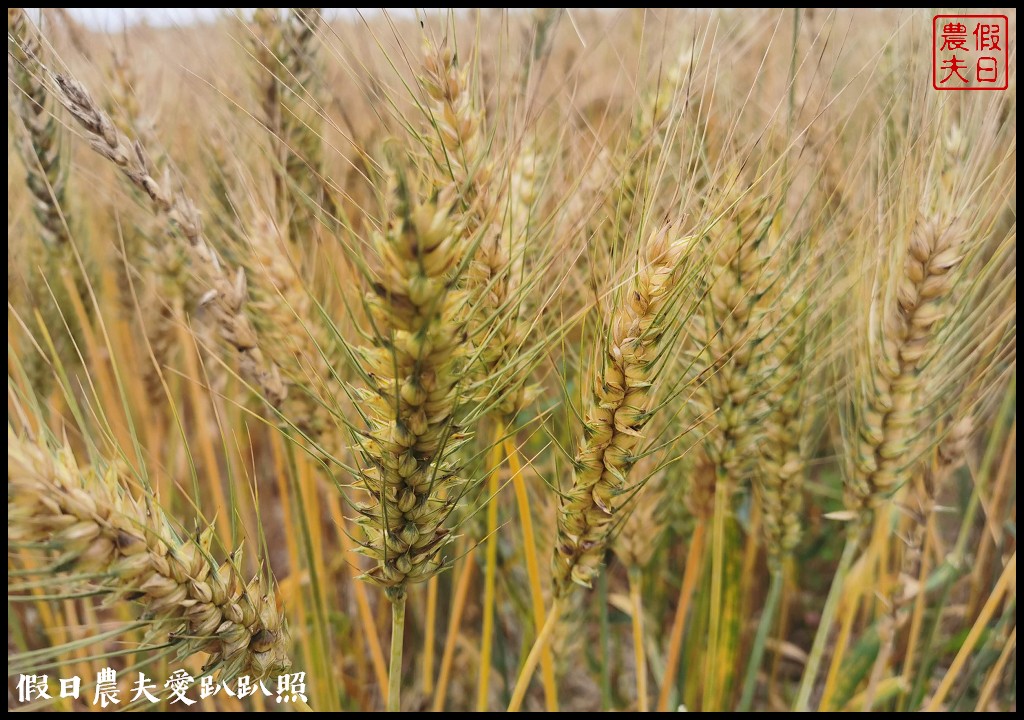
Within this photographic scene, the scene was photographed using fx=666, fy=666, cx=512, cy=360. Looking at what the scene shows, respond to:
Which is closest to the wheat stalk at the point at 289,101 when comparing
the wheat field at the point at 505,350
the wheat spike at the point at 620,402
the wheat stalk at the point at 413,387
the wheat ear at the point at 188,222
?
the wheat field at the point at 505,350

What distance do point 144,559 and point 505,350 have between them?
1.22ft

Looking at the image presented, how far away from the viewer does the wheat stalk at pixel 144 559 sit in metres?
0.48

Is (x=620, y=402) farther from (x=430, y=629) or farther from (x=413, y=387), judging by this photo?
(x=430, y=629)

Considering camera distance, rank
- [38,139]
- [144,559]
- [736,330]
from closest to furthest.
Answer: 1. [144,559]
2. [736,330]
3. [38,139]

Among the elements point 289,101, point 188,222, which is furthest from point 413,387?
point 289,101

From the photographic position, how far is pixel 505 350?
0.70 metres

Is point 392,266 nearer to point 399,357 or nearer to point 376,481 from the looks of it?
point 399,357

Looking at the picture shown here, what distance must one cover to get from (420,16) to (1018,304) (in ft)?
3.02

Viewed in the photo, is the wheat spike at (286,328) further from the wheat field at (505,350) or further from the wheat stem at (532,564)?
the wheat stem at (532,564)

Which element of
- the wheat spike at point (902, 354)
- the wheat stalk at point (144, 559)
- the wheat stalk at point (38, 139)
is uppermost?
the wheat stalk at point (38, 139)

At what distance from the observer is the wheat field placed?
1.87 feet

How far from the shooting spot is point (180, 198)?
2.40ft

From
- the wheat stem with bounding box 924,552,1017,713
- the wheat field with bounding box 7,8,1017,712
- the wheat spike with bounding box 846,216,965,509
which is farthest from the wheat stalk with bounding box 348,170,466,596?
the wheat stem with bounding box 924,552,1017,713

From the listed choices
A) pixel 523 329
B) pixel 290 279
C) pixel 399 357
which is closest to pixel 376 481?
pixel 399 357
